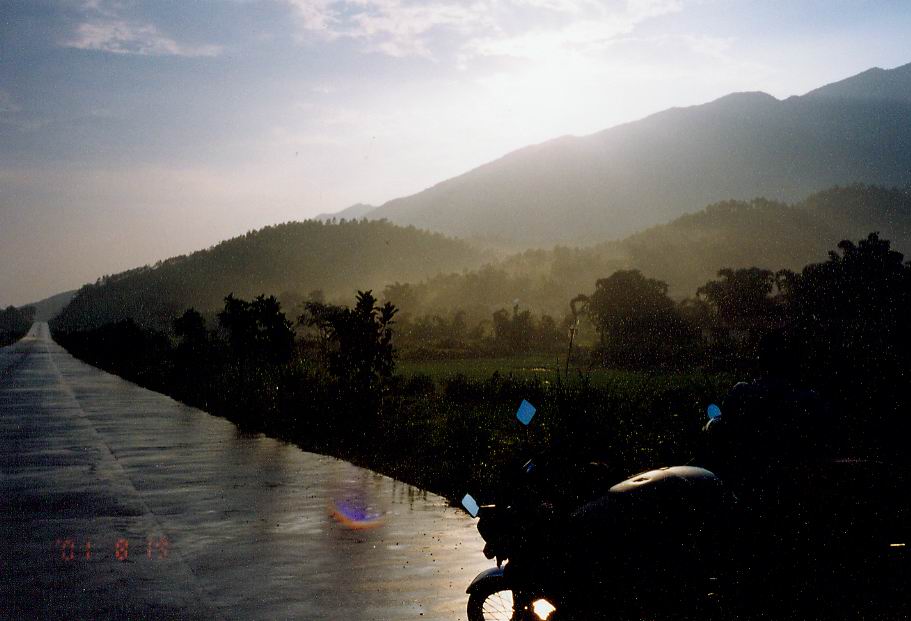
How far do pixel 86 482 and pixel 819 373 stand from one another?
10.9 m

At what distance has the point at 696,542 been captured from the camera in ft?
18.2

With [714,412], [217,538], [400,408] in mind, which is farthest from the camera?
[400,408]

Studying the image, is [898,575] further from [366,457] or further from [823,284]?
[823,284]

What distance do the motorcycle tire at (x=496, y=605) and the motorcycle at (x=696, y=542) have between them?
13.1 inches

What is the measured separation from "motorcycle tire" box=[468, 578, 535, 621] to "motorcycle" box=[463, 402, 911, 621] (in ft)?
1.09

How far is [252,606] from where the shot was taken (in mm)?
7281

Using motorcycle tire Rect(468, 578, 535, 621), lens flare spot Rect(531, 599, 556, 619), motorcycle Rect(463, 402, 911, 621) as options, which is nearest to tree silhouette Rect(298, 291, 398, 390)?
motorcycle tire Rect(468, 578, 535, 621)

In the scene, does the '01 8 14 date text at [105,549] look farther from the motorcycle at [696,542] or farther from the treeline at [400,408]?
the motorcycle at [696,542]

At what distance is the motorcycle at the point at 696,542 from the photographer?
5.27 meters

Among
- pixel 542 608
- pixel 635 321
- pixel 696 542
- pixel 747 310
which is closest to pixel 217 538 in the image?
pixel 542 608

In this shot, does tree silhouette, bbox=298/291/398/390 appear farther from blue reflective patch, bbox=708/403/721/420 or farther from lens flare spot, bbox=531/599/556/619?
lens flare spot, bbox=531/599/556/619

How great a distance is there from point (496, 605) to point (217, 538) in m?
4.36

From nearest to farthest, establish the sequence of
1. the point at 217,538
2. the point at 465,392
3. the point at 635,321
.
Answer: the point at 217,538, the point at 465,392, the point at 635,321

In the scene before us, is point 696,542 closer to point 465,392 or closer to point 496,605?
point 496,605
